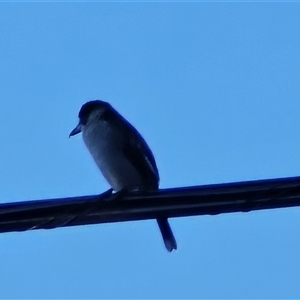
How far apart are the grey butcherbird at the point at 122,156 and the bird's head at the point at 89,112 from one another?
0.38 m

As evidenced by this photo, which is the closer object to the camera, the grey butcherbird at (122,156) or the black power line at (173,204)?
the black power line at (173,204)

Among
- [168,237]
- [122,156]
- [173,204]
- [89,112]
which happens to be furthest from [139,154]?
[173,204]

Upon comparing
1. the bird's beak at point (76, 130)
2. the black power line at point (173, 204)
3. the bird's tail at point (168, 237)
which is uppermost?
the bird's beak at point (76, 130)

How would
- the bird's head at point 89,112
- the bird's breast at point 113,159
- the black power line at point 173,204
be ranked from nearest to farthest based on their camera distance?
the black power line at point 173,204 < the bird's breast at point 113,159 < the bird's head at point 89,112

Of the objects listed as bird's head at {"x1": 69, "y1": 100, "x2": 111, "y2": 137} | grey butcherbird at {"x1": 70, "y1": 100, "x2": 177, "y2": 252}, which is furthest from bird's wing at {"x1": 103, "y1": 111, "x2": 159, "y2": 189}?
bird's head at {"x1": 69, "y1": 100, "x2": 111, "y2": 137}

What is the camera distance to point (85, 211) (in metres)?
4.07

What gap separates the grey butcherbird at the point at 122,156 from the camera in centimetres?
681

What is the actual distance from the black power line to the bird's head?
3.65 m

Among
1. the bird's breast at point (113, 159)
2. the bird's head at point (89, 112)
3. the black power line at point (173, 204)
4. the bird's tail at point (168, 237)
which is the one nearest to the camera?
the black power line at point (173, 204)

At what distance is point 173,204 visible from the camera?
3998mm

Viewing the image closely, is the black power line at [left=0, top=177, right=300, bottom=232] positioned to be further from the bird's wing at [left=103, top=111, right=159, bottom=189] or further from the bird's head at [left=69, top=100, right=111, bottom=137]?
the bird's head at [left=69, top=100, right=111, bottom=137]

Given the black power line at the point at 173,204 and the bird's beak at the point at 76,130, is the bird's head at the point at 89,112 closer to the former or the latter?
the bird's beak at the point at 76,130

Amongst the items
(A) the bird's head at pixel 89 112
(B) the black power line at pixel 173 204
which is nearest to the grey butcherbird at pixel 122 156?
(A) the bird's head at pixel 89 112

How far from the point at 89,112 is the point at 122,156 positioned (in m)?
1.25
